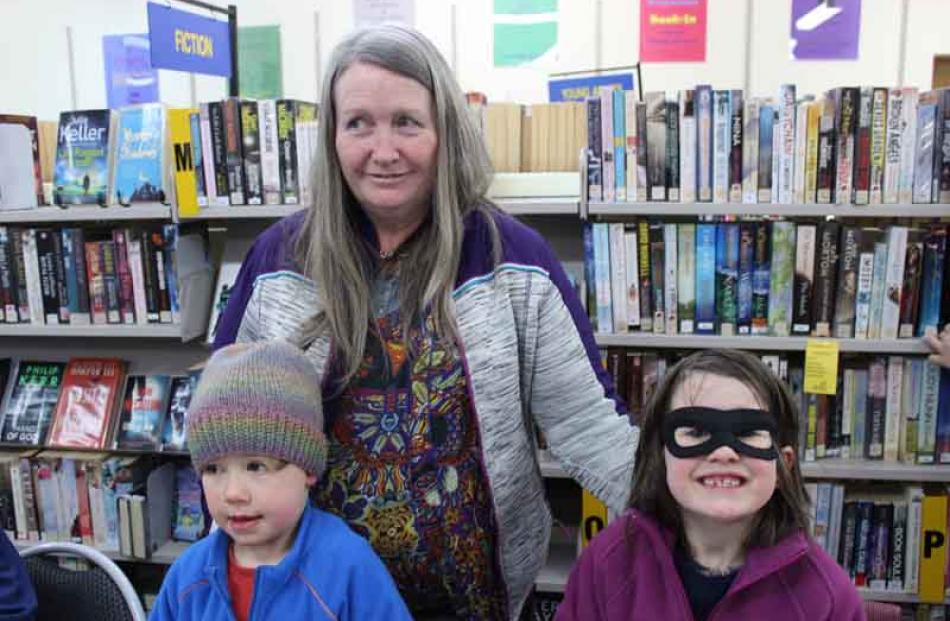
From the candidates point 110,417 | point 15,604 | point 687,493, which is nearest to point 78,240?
point 110,417

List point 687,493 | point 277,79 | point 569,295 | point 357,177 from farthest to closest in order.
Result: point 277,79
point 569,295
point 357,177
point 687,493

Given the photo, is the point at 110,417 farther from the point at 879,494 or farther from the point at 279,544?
the point at 879,494

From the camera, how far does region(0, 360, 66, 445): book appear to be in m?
2.69

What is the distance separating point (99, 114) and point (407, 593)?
1.99 m

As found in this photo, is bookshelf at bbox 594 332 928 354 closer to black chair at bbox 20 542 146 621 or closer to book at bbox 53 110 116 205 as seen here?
black chair at bbox 20 542 146 621

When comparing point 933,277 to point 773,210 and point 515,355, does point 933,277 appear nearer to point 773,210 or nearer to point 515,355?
point 773,210

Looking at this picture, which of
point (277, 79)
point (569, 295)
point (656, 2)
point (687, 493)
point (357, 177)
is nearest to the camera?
point (687, 493)

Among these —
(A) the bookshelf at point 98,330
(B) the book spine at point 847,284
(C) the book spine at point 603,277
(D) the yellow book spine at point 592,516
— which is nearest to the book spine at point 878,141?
(B) the book spine at point 847,284

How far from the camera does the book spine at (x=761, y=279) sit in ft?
7.25

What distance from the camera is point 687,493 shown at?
1.00 m

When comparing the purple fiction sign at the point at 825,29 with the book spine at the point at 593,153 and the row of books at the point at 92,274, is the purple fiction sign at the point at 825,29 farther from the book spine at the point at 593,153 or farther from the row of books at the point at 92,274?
the row of books at the point at 92,274

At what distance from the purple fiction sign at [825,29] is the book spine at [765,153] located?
6.61 ft

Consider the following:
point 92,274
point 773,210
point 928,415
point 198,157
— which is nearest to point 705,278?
point 773,210

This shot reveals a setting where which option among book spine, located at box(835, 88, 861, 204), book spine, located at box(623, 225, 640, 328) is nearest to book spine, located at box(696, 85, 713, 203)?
book spine, located at box(623, 225, 640, 328)
